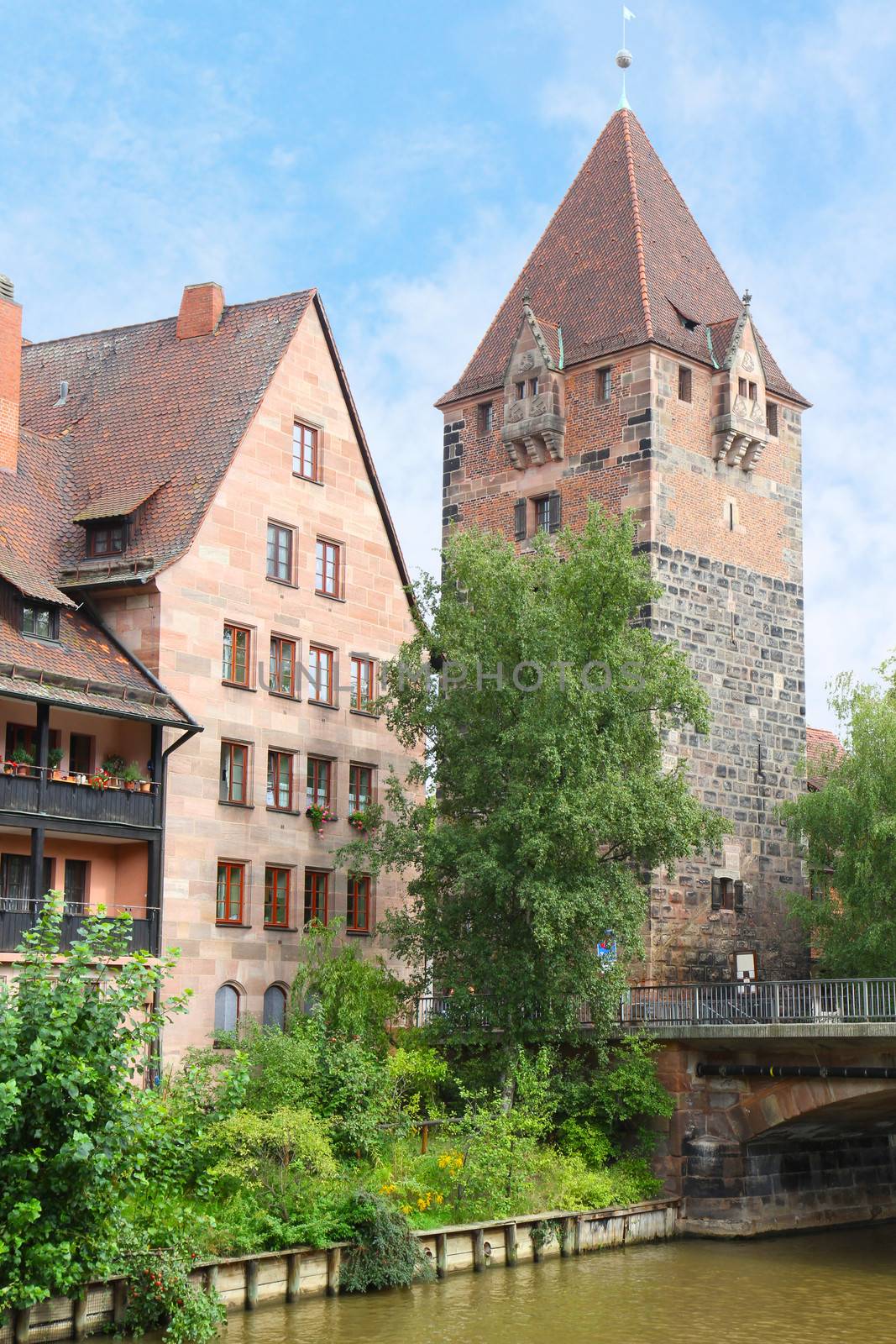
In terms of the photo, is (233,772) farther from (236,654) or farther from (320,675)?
(320,675)

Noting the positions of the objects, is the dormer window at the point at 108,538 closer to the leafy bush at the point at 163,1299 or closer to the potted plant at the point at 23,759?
the potted plant at the point at 23,759

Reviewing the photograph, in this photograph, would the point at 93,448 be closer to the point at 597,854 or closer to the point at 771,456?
the point at 597,854

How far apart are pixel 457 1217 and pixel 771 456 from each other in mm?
24312

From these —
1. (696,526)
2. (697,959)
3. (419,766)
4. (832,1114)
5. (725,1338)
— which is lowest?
(725,1338)

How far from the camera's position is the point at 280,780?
38.1m

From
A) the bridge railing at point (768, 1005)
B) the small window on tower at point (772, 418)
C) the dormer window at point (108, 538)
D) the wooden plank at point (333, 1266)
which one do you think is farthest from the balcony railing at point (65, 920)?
the small window on tower at point (772, 418)

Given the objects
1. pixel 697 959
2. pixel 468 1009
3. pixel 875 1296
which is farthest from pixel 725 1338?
pixel 697 959

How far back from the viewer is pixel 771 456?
49.6m

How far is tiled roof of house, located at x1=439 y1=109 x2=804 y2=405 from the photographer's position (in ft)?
155

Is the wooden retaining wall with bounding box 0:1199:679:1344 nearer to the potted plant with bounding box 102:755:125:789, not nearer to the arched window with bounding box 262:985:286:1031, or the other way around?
the arched window with bounding box 262:985:286:1031

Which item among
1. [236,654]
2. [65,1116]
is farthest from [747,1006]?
[65,1116]

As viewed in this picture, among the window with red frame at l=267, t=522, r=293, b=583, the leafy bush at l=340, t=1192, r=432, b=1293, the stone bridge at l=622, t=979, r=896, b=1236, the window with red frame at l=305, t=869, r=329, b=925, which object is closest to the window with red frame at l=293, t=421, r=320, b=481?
the window with red frame at l=267, t=522, r=293, b=583

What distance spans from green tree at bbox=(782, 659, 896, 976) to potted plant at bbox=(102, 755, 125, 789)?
53.8 feet

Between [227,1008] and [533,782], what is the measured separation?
7121 mm
